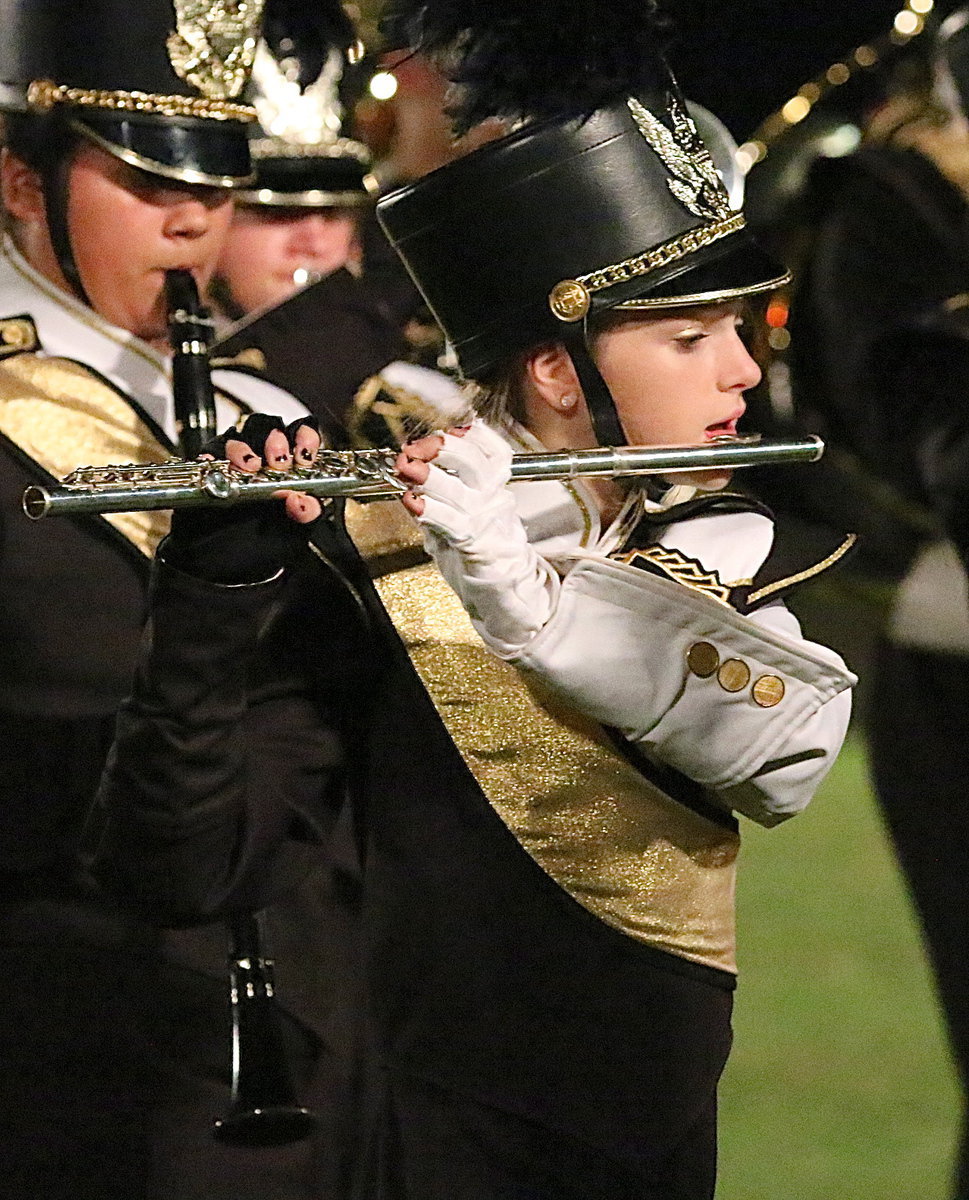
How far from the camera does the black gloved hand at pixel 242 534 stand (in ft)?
6.75

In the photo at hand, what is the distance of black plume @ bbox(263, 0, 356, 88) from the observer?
333 cm

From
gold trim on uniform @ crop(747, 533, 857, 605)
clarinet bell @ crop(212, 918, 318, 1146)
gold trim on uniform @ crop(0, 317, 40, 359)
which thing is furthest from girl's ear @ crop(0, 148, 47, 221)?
gold trim on uniform @ crop(747, 533, 857, 605)

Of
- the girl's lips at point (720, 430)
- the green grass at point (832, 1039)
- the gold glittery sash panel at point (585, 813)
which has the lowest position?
the green grass at point (832, 1039)

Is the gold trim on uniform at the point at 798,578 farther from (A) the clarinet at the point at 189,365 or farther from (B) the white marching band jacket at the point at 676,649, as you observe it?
(A) the clarinet at the point at 189,365

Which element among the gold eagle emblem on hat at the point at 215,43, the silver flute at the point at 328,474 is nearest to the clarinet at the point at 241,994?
Answer: the gold eagle emblem on hat at the point at 215,43

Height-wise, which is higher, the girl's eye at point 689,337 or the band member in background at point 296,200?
the band member in background at point 296,200

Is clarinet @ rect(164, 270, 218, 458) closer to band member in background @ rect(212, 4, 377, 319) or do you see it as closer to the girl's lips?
the girl's lips

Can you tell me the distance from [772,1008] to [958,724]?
1.88 metres

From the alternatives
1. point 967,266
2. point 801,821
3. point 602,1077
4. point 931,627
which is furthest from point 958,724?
point 801,821

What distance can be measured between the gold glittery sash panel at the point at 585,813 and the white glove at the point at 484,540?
203 millimetres

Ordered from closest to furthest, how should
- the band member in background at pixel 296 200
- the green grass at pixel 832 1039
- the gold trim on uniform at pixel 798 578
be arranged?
the gold trim on uniform at pixel 798 578, the band member in background at pixel 296 200, the green grass at pixel 832 1039

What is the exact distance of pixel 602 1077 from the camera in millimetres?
2258

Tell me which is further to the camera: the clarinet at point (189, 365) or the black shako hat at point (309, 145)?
the black shako hat at point (309, 145)

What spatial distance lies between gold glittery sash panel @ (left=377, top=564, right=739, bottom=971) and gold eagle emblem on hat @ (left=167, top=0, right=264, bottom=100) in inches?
37.1
